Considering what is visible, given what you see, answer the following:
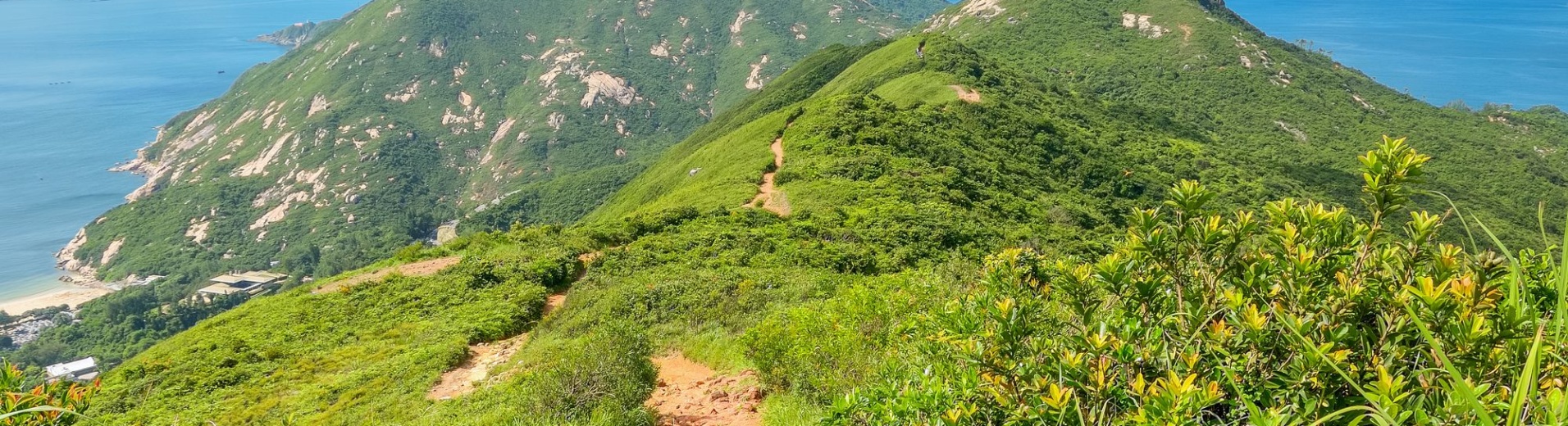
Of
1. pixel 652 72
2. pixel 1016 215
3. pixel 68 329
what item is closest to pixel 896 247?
pixel 1016 215

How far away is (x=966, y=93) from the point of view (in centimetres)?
5228

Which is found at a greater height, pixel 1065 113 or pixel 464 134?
pixel 464 134

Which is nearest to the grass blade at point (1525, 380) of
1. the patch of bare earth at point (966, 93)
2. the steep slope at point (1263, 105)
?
the patch of bare earth at point (966, 93)

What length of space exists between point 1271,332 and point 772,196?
30.7m

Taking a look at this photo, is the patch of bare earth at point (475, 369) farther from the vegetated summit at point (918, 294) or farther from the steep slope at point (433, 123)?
the steep slope at point (433, 123)

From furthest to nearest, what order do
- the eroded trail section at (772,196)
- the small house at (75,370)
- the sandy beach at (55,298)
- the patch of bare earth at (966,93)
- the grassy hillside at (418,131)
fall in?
the grassy hillside at (418,131), the sandy beach at (55,298), the small house at (75,370), the patch of bare earth at (966,93), the eroded trail section at (772,196)

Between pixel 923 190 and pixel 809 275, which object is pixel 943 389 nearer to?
pixel 809 275

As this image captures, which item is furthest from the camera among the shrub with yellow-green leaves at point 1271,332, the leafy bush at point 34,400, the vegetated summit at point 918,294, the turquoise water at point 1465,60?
the turquoise water at point 1465,60

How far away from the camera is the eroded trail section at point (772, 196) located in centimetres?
3170

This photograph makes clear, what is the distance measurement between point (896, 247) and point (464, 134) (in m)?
142

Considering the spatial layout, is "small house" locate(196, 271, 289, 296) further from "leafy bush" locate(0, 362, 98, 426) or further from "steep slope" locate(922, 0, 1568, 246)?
"leafy bush" locate(0, 362, 98, 426)

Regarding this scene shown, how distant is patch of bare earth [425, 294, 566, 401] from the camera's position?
46.3 ft

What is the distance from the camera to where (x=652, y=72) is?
172 meters

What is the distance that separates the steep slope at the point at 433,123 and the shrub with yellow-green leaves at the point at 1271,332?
8845 cm
